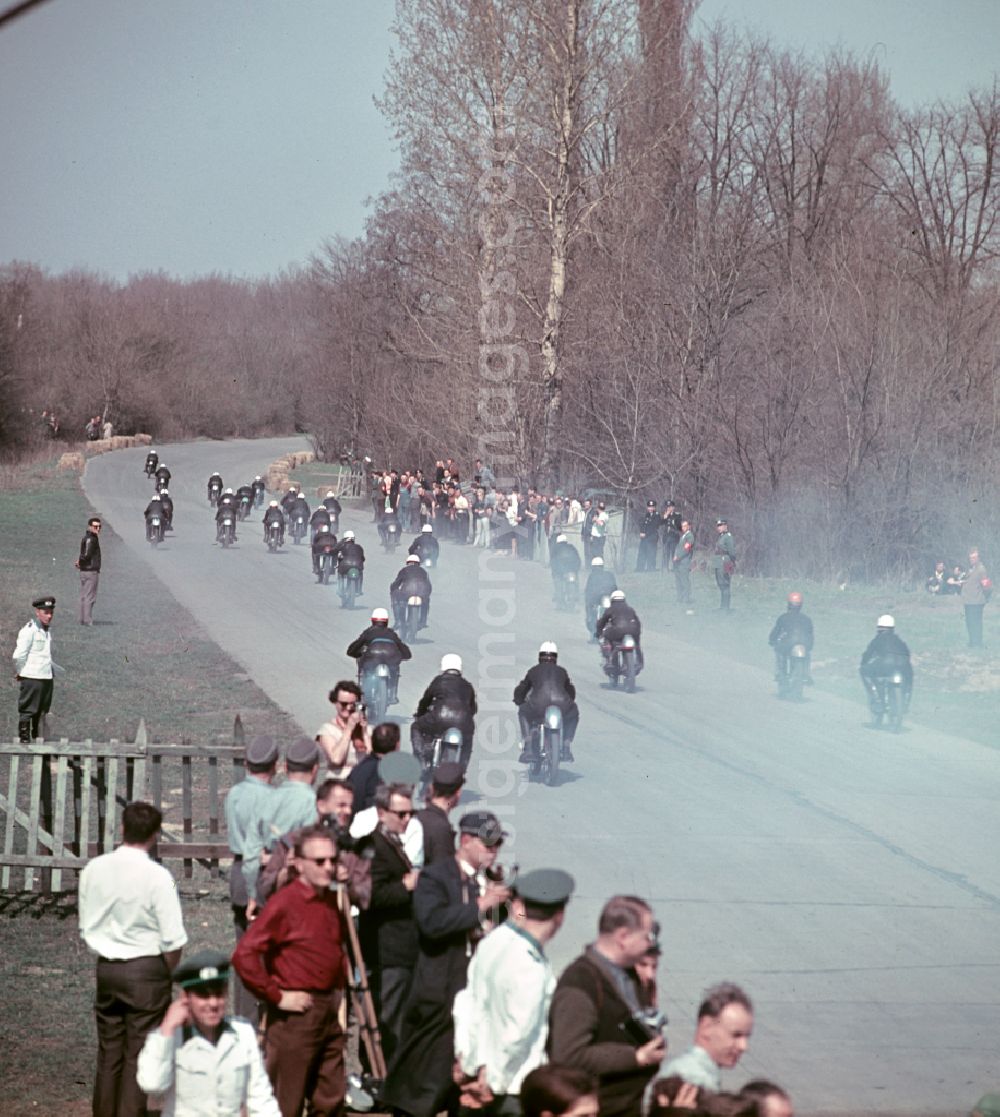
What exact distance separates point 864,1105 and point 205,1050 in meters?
4.08

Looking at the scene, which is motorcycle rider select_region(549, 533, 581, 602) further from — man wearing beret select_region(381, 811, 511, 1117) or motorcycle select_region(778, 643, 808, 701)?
man wearing beret select_region(381, 811, 511, 1117)

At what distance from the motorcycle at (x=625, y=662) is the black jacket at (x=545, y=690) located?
6283mm

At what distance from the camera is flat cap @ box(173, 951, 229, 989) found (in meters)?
5.96

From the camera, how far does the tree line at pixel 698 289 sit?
4197 centimetres

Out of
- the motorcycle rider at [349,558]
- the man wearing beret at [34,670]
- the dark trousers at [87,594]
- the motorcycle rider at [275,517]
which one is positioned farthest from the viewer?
the motorcycle rider at [275,517]

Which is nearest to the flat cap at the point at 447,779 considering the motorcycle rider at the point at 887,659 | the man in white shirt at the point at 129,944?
the man in white shirt at the point at 129,944

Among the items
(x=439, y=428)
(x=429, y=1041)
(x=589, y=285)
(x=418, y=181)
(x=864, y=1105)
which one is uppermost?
(x=418, y=181)

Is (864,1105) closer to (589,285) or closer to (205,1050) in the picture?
(205,1050)

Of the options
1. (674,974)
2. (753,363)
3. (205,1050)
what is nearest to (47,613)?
(674,974)

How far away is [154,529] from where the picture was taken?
4503 centimetres

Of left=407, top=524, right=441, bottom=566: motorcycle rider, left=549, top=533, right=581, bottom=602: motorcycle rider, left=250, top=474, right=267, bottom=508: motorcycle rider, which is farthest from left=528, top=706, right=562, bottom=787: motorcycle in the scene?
left=250, top=474, right=267, bottom=508: motorcycle rider

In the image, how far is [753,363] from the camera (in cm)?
4653

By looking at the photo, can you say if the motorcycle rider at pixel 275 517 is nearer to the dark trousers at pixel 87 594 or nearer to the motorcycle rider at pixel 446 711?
the dark trousers at pixel 87 594

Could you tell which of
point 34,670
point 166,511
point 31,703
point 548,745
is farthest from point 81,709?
point 166,511
